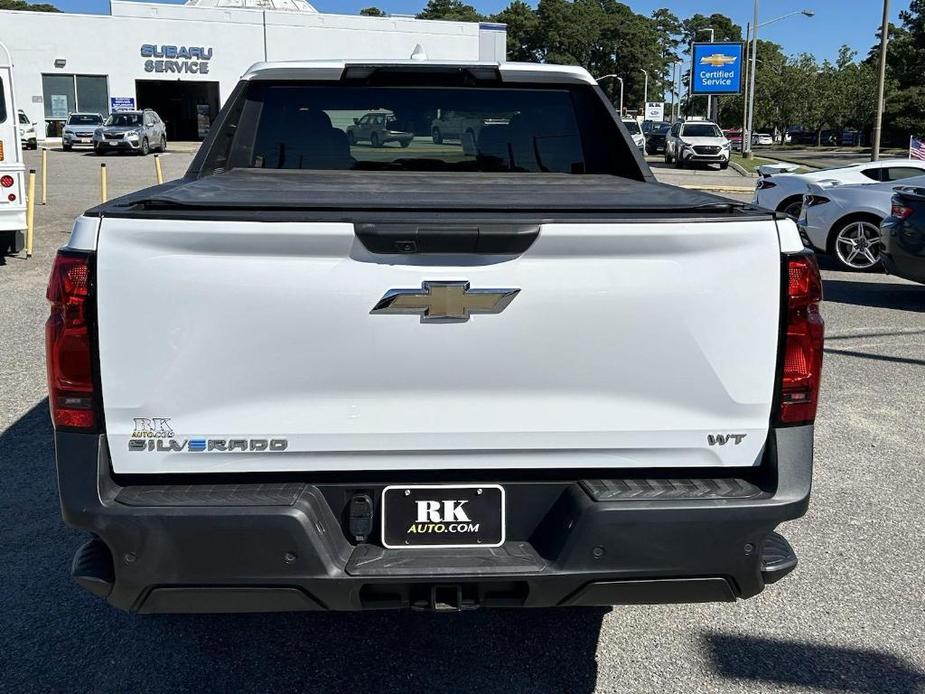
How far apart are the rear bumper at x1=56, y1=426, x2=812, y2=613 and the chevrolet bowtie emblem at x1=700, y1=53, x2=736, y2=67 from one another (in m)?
56.1

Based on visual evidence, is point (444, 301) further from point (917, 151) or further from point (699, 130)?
point (699, 130)

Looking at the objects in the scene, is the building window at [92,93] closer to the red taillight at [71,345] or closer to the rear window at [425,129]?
the rear window at [425,129]

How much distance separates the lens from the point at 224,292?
8.20ft

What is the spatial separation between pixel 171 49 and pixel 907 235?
51.4 meters

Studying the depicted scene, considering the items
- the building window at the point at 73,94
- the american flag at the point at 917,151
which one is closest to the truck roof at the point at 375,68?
the american flag at the point at 917,151

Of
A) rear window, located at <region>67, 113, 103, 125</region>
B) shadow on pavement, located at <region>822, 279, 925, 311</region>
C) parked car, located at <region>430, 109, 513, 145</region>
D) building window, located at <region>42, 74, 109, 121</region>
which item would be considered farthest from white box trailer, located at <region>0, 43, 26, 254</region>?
building window, located at <region>42, 74, 109, 121</region>

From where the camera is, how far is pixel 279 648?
3496mm

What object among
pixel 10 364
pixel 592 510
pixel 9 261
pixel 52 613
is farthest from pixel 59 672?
pixel 9 261

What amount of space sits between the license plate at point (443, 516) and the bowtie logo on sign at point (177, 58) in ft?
182

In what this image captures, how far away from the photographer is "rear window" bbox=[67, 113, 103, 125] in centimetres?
4162

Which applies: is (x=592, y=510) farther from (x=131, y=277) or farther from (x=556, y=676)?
(x=131, y=277)

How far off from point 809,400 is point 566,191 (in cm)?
135

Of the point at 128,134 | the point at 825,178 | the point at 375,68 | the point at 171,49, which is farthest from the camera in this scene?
the point at 171,49

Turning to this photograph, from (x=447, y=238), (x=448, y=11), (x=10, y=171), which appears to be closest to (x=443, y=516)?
(x=447, y=238)
